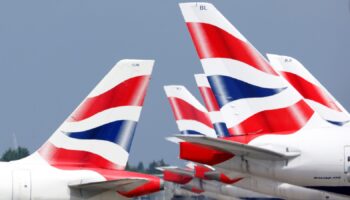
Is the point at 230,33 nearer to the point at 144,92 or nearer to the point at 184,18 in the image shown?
the point at 184,18

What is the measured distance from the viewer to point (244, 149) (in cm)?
2819

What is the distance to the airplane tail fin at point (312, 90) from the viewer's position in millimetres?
37125

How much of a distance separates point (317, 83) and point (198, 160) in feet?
33.9

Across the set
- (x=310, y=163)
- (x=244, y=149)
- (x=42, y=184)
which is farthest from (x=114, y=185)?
(x=310, y=163)

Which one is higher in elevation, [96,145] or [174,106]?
[174,106]

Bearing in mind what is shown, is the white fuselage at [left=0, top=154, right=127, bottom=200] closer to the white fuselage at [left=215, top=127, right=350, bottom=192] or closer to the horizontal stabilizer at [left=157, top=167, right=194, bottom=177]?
the white fuselage at [left=215, top=127, right=350, bottom=192]

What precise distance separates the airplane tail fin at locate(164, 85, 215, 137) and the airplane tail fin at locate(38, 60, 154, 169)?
688 inches

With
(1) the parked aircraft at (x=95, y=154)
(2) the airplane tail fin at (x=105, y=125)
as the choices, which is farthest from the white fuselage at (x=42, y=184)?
(2) the airplane tail fin at (x=105, y=125)

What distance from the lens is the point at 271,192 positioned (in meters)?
35.9

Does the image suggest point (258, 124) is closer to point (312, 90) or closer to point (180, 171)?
point (312, 90)

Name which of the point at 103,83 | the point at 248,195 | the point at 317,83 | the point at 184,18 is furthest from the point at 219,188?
the point at 184,18

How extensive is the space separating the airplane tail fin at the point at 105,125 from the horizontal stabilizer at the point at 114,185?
1288mm

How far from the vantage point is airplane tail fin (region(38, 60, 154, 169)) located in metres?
34.4

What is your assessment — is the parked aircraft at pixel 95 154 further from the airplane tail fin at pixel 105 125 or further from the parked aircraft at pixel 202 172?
the parked aircraft at pixel 202 172
